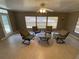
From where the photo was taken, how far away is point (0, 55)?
322 cm

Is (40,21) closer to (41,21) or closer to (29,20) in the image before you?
(41,21)

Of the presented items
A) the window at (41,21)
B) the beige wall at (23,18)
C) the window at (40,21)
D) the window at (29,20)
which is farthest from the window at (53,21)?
the window at (29,20)

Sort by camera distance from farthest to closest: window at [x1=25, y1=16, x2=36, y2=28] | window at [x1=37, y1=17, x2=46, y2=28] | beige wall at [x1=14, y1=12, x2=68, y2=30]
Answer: window at [x1=37, y1=17, x2=46, y2=28]
window at [x1=25, y1=16, x2=36, y2=28]
beige wall at [x1=14, y1=12, x2=68, y2=30]

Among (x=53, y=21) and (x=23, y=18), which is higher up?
(x=23, y=18)

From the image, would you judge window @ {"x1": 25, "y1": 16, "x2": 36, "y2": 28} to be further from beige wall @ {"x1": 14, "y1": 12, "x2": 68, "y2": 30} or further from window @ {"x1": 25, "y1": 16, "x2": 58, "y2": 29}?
beige wall @ {"x1": 14, "y1": 12, "x2": 68, "y2": 30}

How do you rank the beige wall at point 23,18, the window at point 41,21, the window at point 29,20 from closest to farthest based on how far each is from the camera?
the beige wall at point 23,18, the window at point 29,20, the window at point 41,21

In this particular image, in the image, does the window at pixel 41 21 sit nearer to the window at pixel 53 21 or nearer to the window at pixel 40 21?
the window at pixel 40 21

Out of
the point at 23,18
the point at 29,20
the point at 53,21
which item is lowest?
the point at 53,21

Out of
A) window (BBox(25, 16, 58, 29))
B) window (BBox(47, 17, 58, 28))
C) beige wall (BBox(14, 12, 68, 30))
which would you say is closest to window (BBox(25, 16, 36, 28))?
window (BBox(25, 16, 58, 29))

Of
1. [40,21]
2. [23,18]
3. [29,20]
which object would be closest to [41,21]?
[40,21]

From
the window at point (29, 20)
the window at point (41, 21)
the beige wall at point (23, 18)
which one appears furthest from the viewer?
the window at point (41, 21)

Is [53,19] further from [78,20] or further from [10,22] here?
[10,22]

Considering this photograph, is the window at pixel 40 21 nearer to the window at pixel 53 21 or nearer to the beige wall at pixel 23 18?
the window at pixel 53 21

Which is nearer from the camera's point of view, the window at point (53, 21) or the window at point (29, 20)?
the window at point (29, 20)
